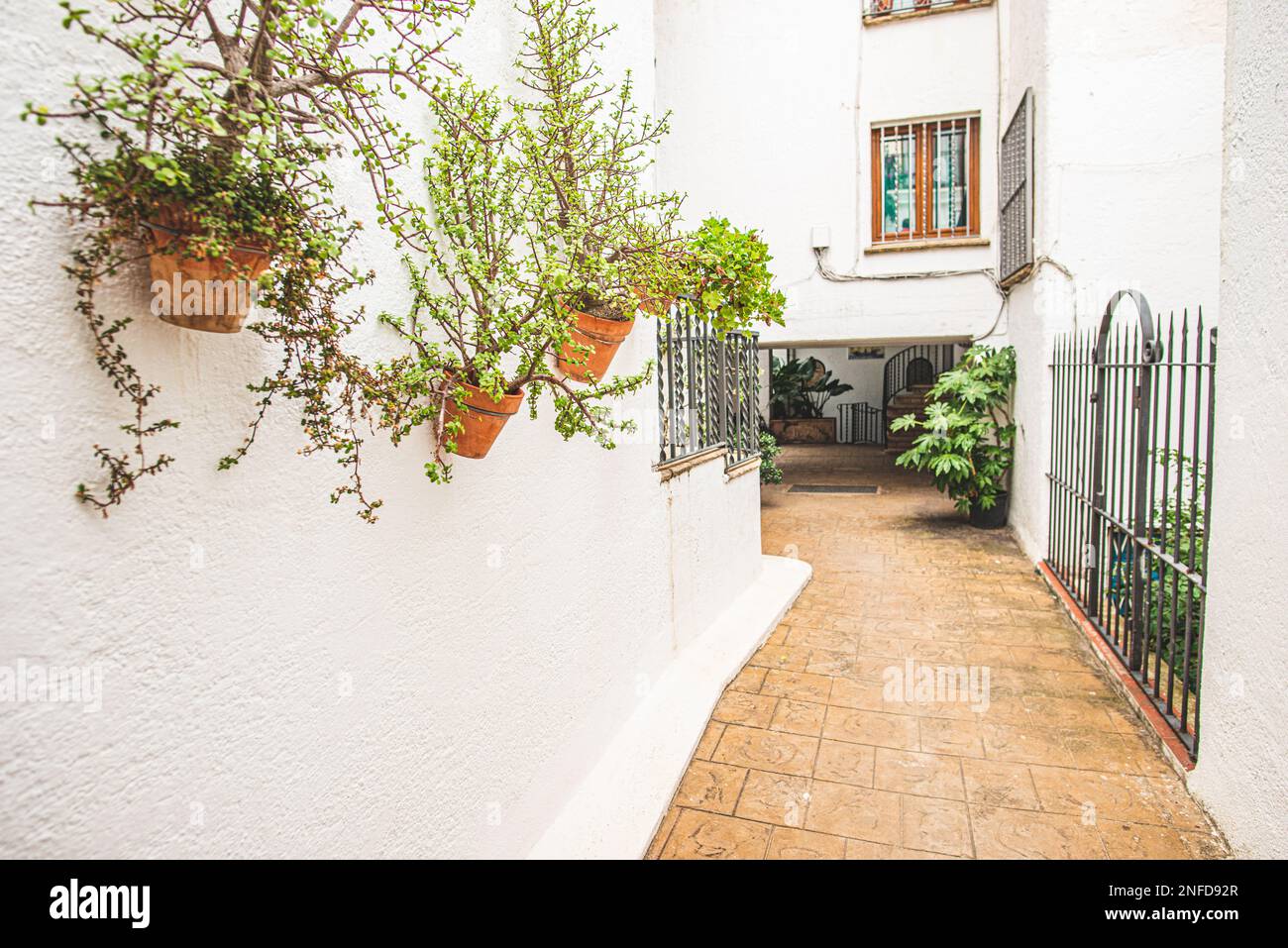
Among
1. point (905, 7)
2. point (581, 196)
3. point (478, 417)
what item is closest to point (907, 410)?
point (905, 7)

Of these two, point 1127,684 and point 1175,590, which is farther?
point 1127,684

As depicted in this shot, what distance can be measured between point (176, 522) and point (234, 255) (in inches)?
17.4

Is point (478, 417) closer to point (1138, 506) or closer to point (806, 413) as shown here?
point (1138, 506)

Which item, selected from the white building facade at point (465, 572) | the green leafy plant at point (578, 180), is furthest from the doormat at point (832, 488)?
the green leafy plant at point (578, 180)

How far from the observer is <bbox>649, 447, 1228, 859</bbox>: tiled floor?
108 inches

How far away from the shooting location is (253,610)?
1.36 m

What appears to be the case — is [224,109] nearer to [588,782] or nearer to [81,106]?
[81,106]

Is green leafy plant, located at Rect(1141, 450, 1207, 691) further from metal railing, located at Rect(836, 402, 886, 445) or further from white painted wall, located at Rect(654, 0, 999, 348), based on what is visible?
metal railing, located at Rect(836, 402, 886, 445)

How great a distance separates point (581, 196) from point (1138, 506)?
10.2ft

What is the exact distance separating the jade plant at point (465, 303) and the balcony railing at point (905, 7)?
8.20 meters

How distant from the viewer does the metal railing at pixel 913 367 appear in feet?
49.7
